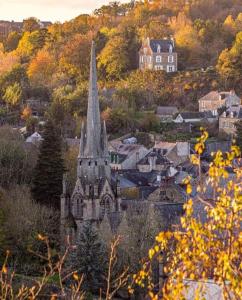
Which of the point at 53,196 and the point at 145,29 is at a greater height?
the point at 145,29

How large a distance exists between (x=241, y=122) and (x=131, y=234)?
97.7ft

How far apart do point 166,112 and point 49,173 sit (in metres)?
29.7

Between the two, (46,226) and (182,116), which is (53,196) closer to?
(46,226)

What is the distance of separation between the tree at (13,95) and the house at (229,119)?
16.9 m

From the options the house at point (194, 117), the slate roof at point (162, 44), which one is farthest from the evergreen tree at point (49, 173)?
the slate roof at point (162, 44)

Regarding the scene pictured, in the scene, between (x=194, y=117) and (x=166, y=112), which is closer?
(x=194, y=117)

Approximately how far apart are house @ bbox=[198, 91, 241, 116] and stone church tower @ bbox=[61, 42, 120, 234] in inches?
1304

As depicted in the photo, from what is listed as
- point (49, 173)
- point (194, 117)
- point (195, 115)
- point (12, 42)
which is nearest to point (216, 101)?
point (195, 115)

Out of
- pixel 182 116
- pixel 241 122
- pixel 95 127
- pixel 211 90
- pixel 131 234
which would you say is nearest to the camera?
pixel 131 234

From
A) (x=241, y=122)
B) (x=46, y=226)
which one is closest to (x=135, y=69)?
(x=241, y=122)

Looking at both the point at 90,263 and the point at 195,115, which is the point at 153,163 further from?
the point at 90,263

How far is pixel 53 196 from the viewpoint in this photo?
35.5 m

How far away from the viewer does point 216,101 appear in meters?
66.2

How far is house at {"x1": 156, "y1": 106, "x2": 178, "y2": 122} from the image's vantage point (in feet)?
208
